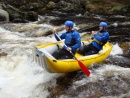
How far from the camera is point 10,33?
12008 mm

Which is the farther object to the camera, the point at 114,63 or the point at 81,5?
the point at 81,5

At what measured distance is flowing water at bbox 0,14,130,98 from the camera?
606 cm

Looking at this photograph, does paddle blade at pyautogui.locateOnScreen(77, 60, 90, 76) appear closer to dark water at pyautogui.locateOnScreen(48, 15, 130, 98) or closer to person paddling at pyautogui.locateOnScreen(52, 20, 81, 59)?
dark water at pyautogui.locateOnScreen(48, 15, 130, 98)

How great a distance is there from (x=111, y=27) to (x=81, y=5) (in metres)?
7.67

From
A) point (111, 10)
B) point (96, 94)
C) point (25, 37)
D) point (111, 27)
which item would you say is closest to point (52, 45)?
point (96, 94)

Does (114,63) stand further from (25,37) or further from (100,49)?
(25,37)

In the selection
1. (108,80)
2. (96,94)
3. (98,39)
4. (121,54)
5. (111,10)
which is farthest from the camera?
(111,10)

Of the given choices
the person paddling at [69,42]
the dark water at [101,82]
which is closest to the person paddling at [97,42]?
the dark water at [101,82]

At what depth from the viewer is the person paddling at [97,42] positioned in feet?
24.2

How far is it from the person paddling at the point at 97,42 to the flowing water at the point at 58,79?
18.0 inches

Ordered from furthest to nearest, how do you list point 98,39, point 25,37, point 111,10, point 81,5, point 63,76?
point 81,5 < point 111,10 < point 25,37 < point 98,39 < point 63,76

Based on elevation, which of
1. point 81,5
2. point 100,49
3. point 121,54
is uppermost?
point 100,49

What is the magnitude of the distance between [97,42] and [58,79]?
163 cm

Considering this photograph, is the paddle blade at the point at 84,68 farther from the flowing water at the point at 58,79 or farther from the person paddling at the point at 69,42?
the person paddling at the point at 69,42
